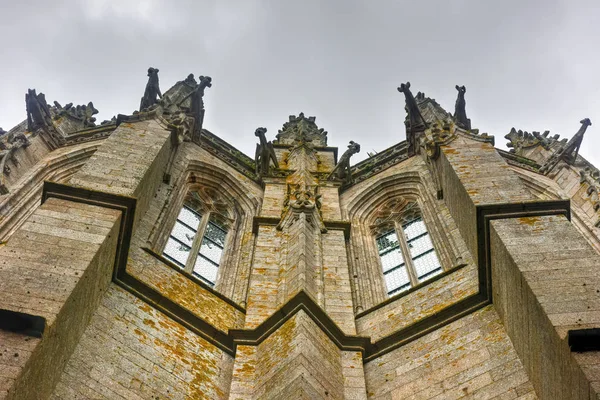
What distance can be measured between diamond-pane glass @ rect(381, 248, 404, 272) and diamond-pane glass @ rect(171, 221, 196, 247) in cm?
390

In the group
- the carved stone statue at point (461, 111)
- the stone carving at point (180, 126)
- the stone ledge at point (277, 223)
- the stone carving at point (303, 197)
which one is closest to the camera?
the stone carving at point (303, 197)

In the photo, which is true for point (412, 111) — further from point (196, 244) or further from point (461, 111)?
point (196, 244)

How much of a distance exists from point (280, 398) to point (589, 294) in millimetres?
3400

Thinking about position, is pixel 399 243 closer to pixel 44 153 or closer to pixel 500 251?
pixel 500 251

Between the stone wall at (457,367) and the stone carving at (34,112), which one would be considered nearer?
the stone wall at (457,367)

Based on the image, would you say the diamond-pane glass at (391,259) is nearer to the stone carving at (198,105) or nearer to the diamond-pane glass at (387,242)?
the diamond-pane glass at (387,242)

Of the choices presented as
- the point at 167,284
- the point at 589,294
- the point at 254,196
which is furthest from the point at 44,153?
the point at 589,294

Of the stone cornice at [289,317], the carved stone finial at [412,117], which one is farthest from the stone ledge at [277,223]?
the carved stone finial at [412,117]

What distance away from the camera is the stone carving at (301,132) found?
22812 mm

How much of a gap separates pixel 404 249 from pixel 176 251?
4.62 m

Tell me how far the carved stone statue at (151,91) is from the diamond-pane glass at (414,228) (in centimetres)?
651

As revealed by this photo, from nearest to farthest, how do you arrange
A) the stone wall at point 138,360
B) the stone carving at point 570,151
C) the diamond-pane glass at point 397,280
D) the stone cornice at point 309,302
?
the stone wall at point 138,360
the stone cornice at point 309,302
the diamond-pane glass at point 397,280
the stone carving at point 570,151

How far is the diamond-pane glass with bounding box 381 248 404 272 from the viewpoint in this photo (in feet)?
47.9

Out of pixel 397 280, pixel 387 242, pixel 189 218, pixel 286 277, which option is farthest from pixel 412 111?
pixel 286 277
